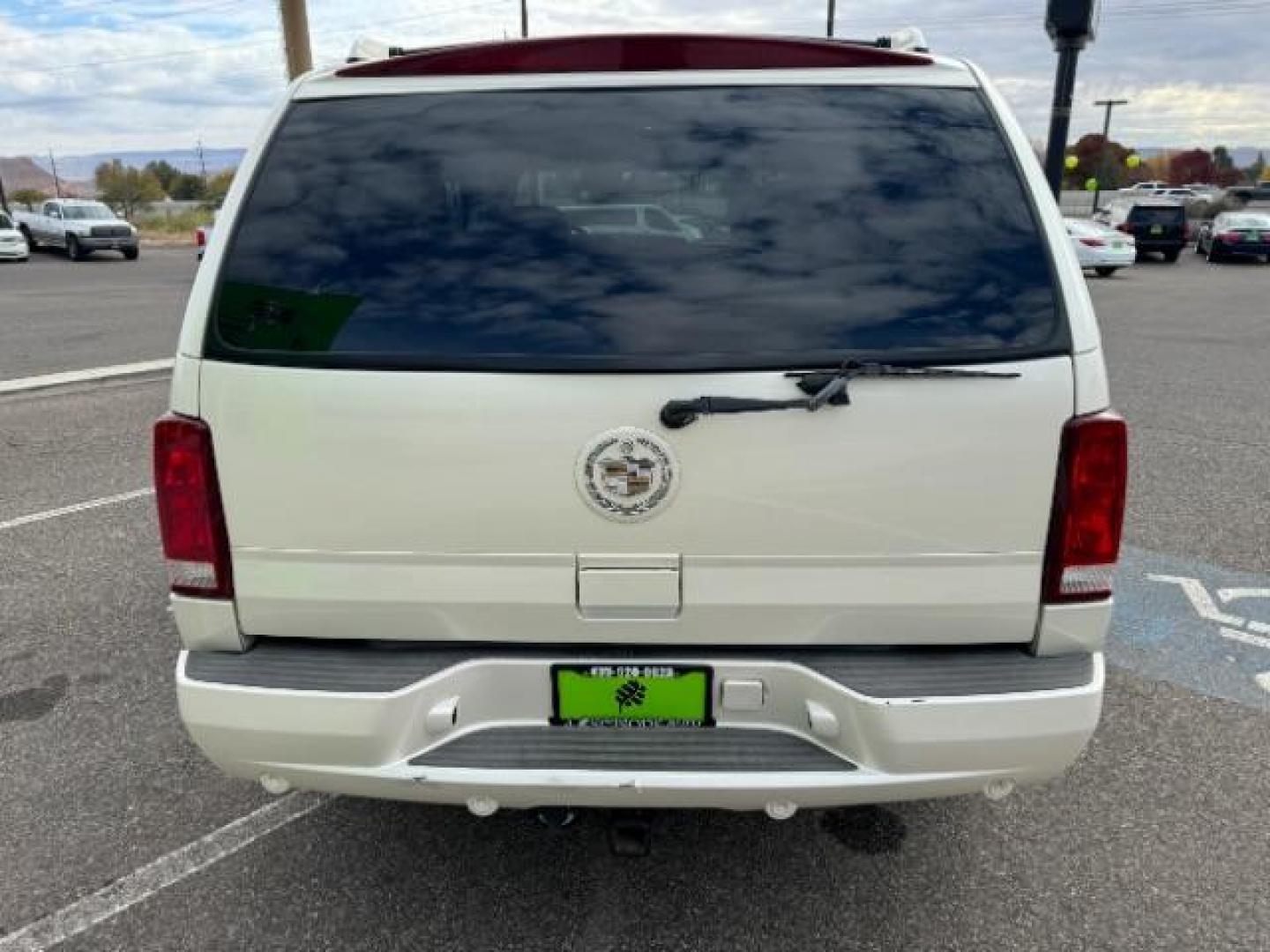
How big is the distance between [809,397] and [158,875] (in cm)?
210

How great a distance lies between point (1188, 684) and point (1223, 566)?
1452 mm

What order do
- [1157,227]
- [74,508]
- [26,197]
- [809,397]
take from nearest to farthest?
1. [809,397]
2. [74,508]
3. [1157,227]
4. [26,197]

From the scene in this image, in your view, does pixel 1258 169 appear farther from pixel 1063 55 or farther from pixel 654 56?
pixel 654 56

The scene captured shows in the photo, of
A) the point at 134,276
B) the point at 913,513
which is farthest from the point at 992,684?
the point at 134,276

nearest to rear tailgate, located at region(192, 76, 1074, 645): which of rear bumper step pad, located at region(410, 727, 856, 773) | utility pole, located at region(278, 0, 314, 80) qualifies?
rear bumper step pad, located at region(410, 727, 856, 773)

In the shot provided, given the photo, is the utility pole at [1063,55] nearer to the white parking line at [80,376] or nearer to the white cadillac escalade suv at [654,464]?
the white cadillac escalade suv at [654,464]

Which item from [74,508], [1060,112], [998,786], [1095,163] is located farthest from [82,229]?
[1095,163]

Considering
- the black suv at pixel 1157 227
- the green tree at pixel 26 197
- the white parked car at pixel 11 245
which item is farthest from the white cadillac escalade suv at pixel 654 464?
the green tree at pixel 26 197

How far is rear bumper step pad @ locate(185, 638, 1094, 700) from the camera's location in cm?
200

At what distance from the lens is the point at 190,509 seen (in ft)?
6.74

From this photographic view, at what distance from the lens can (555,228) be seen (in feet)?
6.79

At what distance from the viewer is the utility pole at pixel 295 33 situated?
53.8 feet

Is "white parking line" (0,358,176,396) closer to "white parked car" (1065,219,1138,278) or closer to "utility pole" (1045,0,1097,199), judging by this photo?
"utility pole" (1045,0,1097,199)

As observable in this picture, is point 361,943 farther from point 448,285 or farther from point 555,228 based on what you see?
point 555,228
